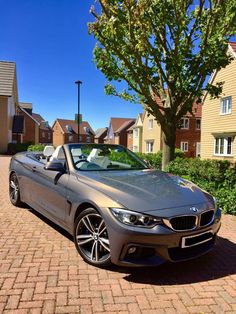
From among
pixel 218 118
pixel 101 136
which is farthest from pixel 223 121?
pixel 101 136

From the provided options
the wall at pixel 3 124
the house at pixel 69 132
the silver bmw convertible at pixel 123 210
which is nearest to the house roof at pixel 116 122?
the house at pixel 69 132

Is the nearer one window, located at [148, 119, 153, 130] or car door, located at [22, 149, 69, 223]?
car door, located at [22, 149, 69, 223]

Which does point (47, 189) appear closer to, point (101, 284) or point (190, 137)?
point (101, 284)

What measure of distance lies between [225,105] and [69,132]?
60.4 m

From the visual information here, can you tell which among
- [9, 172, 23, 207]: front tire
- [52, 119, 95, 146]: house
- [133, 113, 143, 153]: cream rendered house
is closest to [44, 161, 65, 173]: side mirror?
[9, 172, 23, 207]: front tire

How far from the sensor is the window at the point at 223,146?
20603 mm

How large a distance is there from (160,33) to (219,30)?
5.34 ft

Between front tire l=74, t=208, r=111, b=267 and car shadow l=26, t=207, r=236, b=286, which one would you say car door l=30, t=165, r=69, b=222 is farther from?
car shadow l=26, t=207, r=236, b=286

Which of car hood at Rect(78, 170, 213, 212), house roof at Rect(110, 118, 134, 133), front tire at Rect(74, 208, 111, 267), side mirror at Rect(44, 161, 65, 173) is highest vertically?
house roof at Rect(110, 118, 134, 133)

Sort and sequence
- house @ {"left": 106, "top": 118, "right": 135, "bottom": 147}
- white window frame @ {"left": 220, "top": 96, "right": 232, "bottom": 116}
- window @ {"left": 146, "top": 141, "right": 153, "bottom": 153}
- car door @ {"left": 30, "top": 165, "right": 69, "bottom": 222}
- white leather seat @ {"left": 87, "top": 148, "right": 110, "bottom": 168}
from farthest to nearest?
house @ {"left": 106, "top": 118, "right": 135, "bottom": 147} < window @ {"left": 146, "top": 141, "right": 153, "bottom": 153} < white window frame @ {"left": 220, "top": 96, "right": 232, "bottom": 116} < white leather seat @ {"left": 87, "top": 148, "right": 110, "bottom": 168} < car door @ {"left": 30, "top": 165, "right": 69, "bottom": 222}

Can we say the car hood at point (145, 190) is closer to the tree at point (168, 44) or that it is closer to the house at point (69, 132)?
the tree at point (168, 44)

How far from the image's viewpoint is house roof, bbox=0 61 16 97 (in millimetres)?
31028

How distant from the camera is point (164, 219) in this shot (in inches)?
136

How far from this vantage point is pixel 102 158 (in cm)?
528
